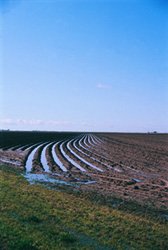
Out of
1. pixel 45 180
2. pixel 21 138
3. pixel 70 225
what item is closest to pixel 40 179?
pixel 45 180

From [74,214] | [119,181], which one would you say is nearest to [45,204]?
[74,214]

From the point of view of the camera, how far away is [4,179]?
18375 mm

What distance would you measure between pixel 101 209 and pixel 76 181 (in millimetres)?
6622

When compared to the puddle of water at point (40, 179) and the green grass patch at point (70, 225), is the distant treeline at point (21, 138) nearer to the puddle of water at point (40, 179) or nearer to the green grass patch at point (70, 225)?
the puddle of water at point (40, 179)

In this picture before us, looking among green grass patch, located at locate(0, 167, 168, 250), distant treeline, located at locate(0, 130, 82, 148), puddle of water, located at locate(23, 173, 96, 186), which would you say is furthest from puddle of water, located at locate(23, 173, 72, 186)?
distant treeline, located at locate(0, 130, 82, 148)

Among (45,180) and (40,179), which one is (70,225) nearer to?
(45,180)

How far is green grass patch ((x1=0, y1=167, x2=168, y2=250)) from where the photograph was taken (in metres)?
9.20

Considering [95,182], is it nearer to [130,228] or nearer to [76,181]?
[76,181]

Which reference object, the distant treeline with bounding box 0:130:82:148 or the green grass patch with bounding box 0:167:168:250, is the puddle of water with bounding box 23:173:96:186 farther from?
the distant treeline with bounding box 0:130:82:148

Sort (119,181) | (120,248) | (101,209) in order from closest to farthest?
(120,248), (101,209), (119,181)

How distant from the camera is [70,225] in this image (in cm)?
1057

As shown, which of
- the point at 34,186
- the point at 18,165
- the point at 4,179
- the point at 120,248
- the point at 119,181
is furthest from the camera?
the point at 18,165

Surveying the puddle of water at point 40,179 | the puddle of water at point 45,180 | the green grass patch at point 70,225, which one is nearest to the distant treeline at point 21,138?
the puddle of water at point 40,179

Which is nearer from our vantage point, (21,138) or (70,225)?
(70,225)
